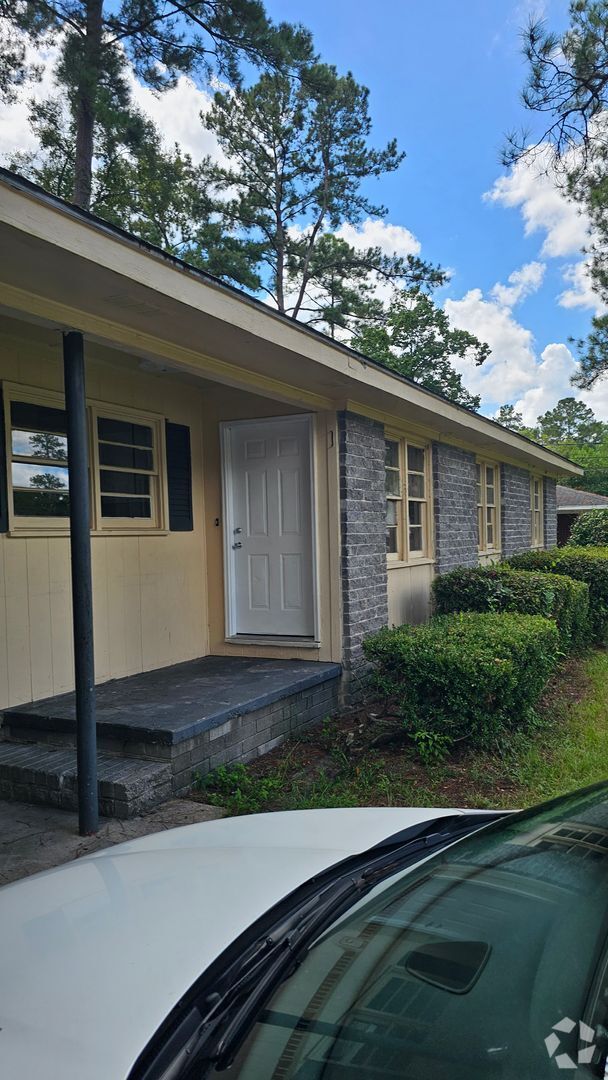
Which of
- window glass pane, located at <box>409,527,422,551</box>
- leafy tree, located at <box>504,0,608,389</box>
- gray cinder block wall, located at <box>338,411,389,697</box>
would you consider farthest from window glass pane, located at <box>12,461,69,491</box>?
leafy tree, located at <box>504,0,608,389</box>

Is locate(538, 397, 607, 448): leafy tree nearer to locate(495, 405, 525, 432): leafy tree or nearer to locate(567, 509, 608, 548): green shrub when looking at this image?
locate(495, 405, 525, 432): leafy tree

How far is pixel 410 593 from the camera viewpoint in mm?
7645

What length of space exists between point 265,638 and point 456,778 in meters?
2.28

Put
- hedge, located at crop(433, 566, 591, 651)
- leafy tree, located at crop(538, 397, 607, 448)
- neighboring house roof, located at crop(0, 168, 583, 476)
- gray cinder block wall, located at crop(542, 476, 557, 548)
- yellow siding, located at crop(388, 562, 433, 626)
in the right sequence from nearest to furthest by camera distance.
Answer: neighboring house roof, located at crop(0, 168, 583, 476) < hedge, located at crop(433, 566, 591, 651) < yellow siding, located at crop(388, 562, 433, 626) < gray cinder block wall, located at crop(542, 476, 557, 548) < leafy tree, located at crop(538, 397, 607, 448)

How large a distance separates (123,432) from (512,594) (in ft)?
13.1

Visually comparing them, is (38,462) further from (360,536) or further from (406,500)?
(406,500)

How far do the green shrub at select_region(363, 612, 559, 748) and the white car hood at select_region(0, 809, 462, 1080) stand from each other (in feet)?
9.48

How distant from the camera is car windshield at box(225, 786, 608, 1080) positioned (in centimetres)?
103

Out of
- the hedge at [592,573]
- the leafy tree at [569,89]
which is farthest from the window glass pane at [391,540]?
the leafy tree at [569,89]

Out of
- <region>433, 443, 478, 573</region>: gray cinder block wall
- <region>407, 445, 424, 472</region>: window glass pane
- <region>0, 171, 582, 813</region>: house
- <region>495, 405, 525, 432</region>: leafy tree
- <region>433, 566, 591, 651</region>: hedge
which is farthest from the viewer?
<region>495, 405, 525, 432</region>: leafy tree

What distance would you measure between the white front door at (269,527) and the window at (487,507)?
459 centimetres

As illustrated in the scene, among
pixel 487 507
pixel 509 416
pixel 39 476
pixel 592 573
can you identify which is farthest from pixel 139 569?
pixel 509 416

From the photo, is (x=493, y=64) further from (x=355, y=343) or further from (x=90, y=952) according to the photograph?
(x=355, y=343)

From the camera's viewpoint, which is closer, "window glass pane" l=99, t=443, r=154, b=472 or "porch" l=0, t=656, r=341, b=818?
"porch" l=0, t=656, r=341, b=818
